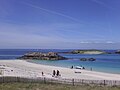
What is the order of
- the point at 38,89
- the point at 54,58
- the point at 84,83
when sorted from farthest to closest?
the point at 54,58, the point at 84,83, the point at 38,89

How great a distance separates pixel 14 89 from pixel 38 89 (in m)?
1.95

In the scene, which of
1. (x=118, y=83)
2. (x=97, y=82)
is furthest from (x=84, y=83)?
(x=118, y=83)

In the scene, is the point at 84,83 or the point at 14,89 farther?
the point at 84,83

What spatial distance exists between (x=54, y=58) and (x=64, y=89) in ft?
263

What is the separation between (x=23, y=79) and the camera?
27.2 m

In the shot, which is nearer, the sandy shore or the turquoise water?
the sandy shore

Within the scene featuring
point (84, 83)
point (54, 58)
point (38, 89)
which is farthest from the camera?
point (54, 58)

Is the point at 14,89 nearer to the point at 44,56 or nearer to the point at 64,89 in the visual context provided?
the point at 64,89

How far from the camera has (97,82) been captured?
88.0 ft

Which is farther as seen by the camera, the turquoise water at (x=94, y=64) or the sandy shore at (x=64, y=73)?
the turquoise water at (x=94, y=64)

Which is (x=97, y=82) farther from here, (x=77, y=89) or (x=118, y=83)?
(x=77, y=89)

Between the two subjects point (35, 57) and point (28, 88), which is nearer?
point (28, 88)

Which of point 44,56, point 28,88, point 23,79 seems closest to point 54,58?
point 44,56

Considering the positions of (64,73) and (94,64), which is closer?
(64,73)
